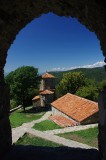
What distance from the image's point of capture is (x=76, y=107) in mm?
28781

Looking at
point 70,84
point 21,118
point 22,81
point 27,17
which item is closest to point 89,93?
point 70,84

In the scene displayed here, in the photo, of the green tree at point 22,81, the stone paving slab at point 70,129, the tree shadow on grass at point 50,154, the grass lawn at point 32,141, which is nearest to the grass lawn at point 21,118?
the green tree at point 22,81

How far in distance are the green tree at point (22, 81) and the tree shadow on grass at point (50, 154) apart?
35.6 metres

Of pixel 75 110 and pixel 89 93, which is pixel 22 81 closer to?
pixel 89 93

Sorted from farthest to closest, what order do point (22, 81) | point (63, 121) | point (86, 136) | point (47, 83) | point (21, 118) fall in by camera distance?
point (47, 83)
point (22, 81)
point (21, 118)
point (63, 121)
point (86, 136)

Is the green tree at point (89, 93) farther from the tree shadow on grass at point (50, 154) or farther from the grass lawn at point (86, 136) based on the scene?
the tree shadow on grass at point (50, 154)

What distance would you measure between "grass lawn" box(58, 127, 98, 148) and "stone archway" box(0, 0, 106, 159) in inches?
535

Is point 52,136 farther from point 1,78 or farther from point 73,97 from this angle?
point 1,78

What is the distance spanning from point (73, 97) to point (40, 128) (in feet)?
27.1

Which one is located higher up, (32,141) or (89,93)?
(89,93)

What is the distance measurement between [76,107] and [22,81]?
1474cm

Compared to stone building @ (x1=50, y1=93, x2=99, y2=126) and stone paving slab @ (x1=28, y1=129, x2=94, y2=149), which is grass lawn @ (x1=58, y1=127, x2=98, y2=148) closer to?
stone paving slab @ (x1=28, y1=129, x2=94, y2=149)

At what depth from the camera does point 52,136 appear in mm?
21406

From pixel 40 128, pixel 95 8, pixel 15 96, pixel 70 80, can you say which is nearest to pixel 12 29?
pixel 95 8
